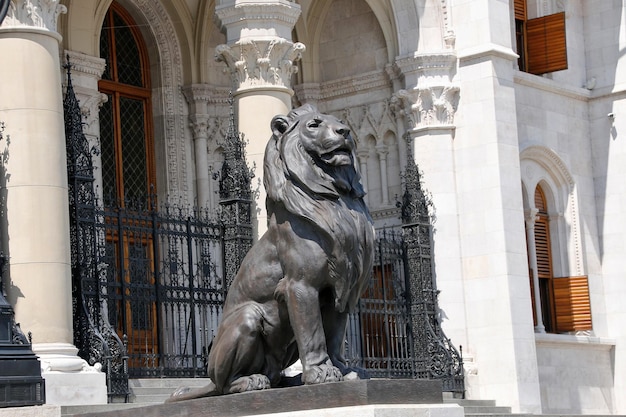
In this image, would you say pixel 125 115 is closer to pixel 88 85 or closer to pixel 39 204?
pixel 88 85

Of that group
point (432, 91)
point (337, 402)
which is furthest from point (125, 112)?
point (337, 402)

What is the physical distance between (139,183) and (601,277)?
395 inches

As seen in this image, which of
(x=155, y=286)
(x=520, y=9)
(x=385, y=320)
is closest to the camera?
(x=155, y=286)

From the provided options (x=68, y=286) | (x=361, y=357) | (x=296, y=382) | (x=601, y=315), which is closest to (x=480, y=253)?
(x=361, y=357)

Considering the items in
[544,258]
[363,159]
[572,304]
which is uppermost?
[363,159]

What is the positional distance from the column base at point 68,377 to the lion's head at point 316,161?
7.98 meters

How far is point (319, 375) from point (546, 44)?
20588 millimetres

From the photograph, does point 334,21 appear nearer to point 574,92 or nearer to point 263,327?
point 574,92

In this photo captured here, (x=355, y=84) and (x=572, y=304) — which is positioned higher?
(x=355, y=84)

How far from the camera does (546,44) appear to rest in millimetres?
28594

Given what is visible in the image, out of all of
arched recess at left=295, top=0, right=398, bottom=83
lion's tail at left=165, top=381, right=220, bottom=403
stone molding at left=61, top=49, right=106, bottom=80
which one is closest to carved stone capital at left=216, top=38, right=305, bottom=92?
stone molding at left=61, top=49, right=106, bottom=80

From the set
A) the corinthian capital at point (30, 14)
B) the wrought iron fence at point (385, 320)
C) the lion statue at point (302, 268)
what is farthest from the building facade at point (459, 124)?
the lion statue at point (302, 268)

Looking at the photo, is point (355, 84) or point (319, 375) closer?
point (319, 375)

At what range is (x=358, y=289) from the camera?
945cm
